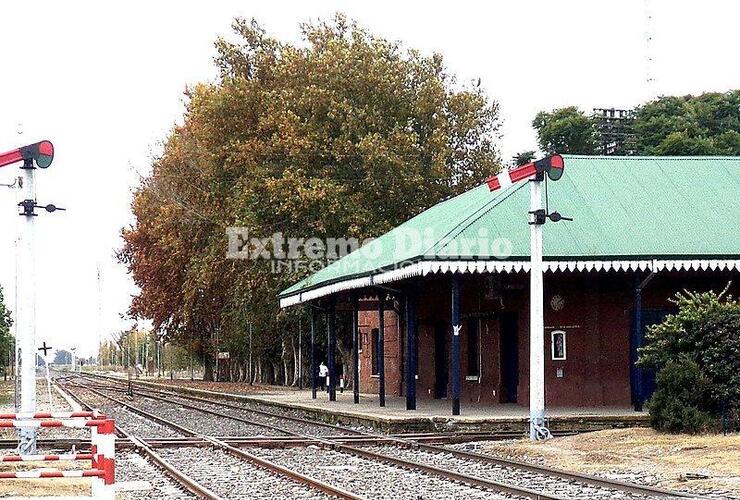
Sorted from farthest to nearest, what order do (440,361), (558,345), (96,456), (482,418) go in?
(440,361), (558,345), (482,418), (96,456)

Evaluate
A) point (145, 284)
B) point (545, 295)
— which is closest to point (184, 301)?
point (145, 284)

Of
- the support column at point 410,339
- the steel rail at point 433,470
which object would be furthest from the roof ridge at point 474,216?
the steel rail at point 433,470

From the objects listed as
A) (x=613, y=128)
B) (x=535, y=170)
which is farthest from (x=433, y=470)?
(x=613, y=128)

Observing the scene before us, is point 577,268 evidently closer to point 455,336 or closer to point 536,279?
point 455,336

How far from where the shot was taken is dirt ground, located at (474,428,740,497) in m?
12.7

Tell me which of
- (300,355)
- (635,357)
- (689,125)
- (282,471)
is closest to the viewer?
(282,471)

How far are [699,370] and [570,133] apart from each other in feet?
143

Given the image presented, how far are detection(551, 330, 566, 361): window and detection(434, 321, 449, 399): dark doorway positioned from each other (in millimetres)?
6836

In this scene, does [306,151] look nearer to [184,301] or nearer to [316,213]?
[316,213]

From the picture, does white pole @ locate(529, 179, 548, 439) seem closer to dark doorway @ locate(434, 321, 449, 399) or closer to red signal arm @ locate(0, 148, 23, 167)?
red signal arm @ locate(0, 148, 23, 167)

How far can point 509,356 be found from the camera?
2547 cm

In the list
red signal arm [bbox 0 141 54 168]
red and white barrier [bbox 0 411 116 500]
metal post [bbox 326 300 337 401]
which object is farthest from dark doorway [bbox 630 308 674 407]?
red and white barrier [bbox 0 411 116 500]

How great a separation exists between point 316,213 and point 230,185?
5.02 meters

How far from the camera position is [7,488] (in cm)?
1292
